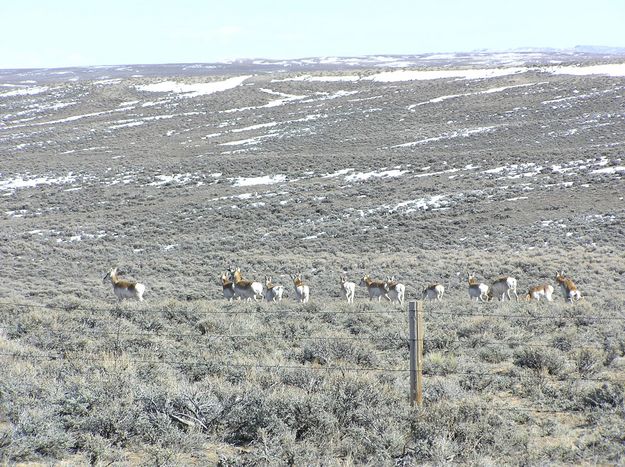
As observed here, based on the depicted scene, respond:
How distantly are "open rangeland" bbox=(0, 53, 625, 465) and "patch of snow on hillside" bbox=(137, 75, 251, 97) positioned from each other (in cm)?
1258

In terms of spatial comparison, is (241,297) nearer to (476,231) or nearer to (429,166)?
(476,231)

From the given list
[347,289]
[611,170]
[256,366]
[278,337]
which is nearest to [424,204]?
[611,170]

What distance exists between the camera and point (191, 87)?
92.1 meters

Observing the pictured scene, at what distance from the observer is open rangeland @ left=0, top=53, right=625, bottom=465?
5.69 meters

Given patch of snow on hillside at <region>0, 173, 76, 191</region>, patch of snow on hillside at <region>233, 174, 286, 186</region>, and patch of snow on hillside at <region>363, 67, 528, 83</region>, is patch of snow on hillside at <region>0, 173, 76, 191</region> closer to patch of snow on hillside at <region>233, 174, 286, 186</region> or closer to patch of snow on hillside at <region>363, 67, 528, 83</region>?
patch of snow on hillside at <region>233, 174, 286, 186</region>

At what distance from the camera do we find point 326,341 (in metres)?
9.12

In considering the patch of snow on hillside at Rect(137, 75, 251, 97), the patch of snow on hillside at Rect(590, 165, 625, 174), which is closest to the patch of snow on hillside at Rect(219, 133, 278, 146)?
the patch of snow on hillside at Rect(590, 165, 625, 174)

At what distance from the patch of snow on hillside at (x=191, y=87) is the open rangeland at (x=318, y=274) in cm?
1258

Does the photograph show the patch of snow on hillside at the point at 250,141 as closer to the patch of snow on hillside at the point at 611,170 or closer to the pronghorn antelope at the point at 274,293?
the patch of snow on hillside at the point at 611,170

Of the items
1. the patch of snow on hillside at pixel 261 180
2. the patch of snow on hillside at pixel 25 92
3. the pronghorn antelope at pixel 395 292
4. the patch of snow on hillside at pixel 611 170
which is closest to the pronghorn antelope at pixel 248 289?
the pronghorn antelope at pixel 395 292

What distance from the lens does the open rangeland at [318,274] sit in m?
5.69

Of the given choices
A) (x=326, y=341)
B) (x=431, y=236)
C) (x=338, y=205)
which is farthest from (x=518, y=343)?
(x=338, y=205)

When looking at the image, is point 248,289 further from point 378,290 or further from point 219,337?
point 219,337

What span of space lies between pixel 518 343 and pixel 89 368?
19.2 ft
